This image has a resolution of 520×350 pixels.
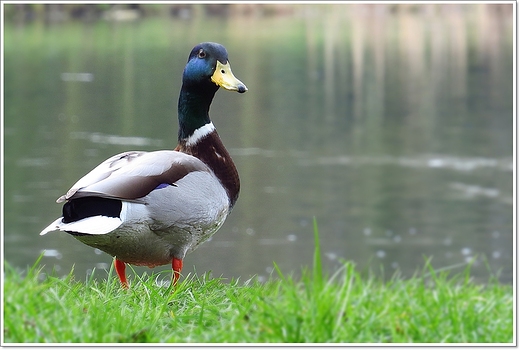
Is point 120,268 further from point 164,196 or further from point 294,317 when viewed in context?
point 294,317

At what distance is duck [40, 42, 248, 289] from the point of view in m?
4.80

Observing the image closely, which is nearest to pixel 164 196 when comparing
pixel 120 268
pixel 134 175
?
pixel 134 175

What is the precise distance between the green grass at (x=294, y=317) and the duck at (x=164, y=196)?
814 millimetres

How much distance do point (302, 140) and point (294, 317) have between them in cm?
3025

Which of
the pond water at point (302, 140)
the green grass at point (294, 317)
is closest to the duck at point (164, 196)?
the green grass at point (294, 317)

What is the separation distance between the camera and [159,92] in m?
43.7

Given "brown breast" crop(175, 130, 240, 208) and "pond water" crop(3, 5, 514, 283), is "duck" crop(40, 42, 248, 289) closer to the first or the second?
"brown breast" crop(175, 130, 240, 208)

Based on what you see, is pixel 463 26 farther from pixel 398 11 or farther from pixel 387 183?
pixel 387 183

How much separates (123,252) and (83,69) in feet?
155

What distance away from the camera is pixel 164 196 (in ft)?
16.5

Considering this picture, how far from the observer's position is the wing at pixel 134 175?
479 centimetres

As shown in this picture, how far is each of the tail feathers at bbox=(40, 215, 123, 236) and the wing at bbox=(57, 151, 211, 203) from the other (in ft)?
0.45

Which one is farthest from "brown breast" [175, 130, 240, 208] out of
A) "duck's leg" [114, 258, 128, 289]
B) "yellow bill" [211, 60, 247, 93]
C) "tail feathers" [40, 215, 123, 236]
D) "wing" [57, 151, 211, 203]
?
"tail feathers" [40, 215, 123, 236]
